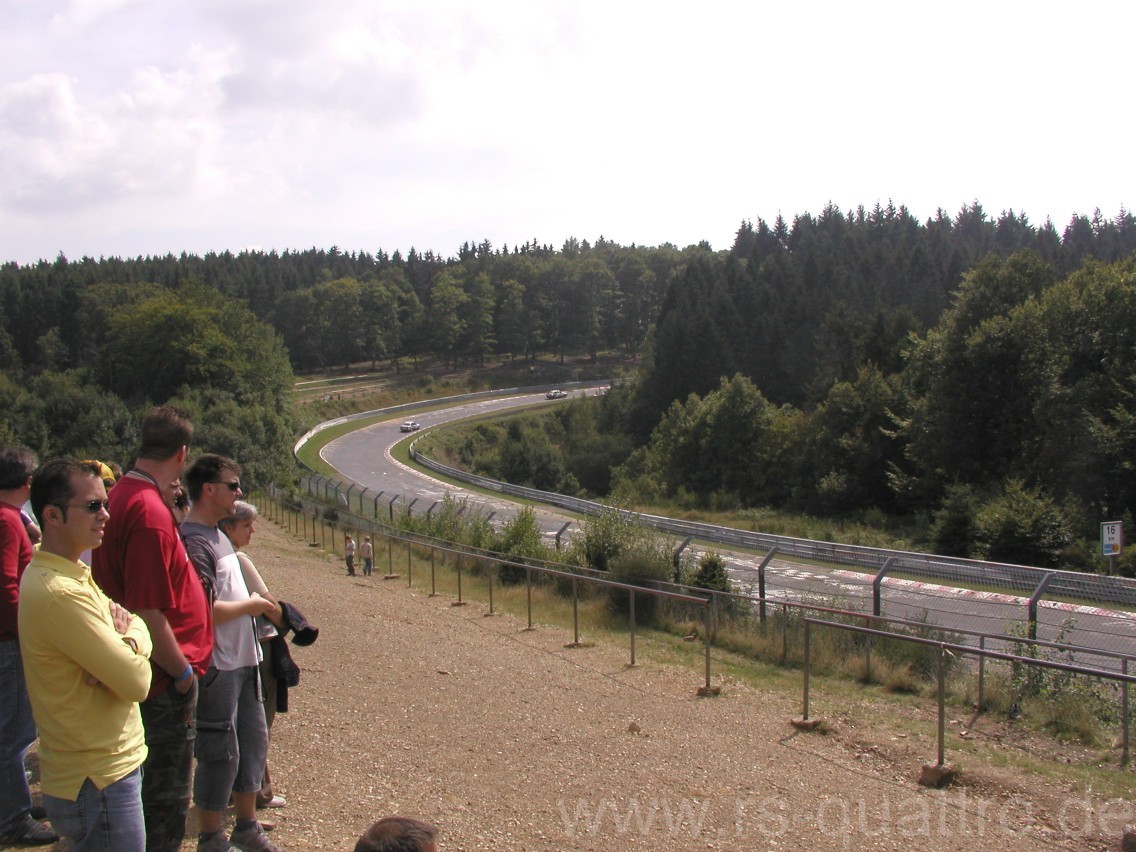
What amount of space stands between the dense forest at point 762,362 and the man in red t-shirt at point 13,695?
105ft

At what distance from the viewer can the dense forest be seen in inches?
1551

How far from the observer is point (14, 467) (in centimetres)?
516

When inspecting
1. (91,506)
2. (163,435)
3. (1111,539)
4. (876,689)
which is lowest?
(1111,539)

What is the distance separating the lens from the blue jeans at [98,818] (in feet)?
11.6

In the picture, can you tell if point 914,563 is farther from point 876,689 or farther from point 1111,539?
point 876,689

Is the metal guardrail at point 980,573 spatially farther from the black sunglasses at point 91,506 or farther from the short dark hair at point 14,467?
the black sunglasses at point 91,506

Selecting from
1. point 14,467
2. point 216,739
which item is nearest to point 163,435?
point 14,467

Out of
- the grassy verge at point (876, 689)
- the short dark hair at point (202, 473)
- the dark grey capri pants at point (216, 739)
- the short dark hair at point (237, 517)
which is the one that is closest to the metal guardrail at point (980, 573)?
the grassy verge at point (876, 689)

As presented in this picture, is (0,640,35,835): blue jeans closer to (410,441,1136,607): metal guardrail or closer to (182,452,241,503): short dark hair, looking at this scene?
(182,452,241,503): short dark hair

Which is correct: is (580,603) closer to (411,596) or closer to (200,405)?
(411,596)

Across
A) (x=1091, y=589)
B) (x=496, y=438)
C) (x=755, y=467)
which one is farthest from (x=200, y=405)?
(x=1091, y=589)

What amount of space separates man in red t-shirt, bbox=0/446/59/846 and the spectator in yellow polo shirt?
1666mm

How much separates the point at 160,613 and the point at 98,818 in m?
0.86

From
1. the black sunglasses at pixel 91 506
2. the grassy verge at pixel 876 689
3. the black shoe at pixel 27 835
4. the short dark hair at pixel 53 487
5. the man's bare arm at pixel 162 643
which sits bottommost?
the grassy verge at pixel 876 689
